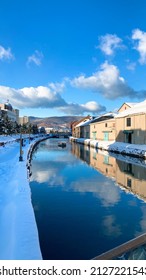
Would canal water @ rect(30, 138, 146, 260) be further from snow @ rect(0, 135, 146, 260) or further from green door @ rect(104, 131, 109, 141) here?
green door @ rect(104, 131, 109, 141)

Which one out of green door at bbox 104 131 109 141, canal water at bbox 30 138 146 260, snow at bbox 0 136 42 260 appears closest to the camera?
snow at bbox 0 136 42 260

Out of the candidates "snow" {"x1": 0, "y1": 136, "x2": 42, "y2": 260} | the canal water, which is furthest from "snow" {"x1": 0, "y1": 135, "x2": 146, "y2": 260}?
the canal water

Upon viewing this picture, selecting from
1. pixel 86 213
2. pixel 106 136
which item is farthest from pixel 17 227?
pixel 106 136

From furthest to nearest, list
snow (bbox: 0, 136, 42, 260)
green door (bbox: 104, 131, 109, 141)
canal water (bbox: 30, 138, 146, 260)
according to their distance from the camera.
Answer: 1. green door (bbox: 104, 131, 109, 141)
2. canal water (bbox: 30, 138, 146, 260)
3. snow (bbox: 0, 136, 42, 260)

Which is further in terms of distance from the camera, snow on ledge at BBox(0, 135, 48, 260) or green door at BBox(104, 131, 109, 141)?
green door at BBox(104, 131, 109, 141)

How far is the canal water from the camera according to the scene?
26.9 ft

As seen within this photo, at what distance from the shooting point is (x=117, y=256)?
4426mm

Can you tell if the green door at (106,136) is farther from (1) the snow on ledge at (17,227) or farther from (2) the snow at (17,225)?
(1) the snow on ledge at (17,227)

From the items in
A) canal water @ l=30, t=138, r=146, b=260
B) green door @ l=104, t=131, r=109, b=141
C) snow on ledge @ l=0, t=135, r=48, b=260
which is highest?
green door @ l=104, t=131, r=109, b=141

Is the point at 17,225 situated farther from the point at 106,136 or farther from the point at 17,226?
the point at 106,136

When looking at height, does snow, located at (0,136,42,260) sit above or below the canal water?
above

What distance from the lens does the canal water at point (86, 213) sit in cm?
820
